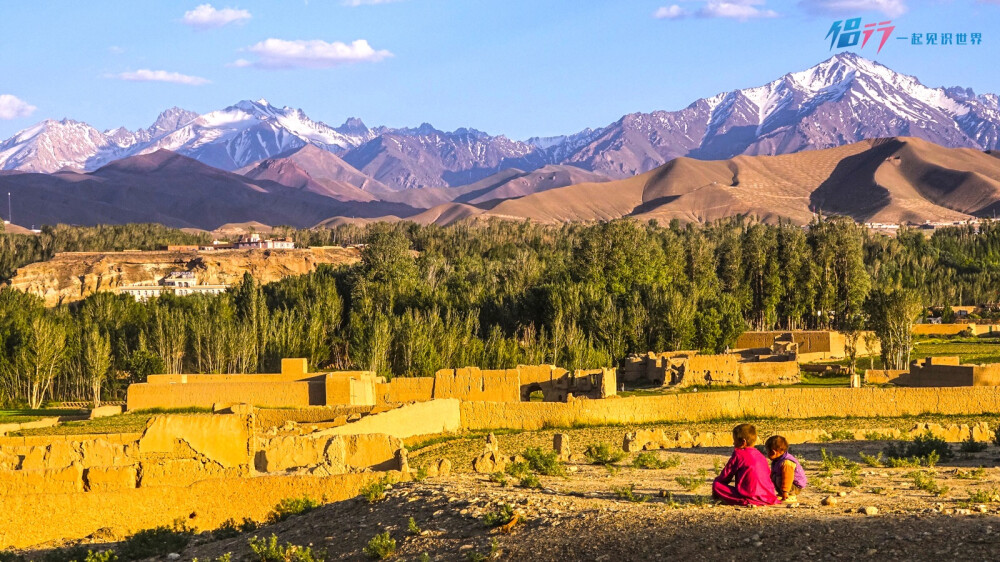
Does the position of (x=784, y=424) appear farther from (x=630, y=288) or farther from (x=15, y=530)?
(x=630, y=288)

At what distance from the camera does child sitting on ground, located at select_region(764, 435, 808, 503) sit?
12.5m

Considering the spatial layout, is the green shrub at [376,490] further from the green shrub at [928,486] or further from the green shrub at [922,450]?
the green shrub at [922,450]

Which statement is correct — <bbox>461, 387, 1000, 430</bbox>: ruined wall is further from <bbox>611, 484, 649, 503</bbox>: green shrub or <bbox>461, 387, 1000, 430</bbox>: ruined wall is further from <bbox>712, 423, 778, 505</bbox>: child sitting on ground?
<bbox>712, 423, 778, 505</bbox>: child sitting on ground

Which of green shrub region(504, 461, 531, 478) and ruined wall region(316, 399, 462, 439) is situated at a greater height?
ruined wall region(316, 399, 462, 439)

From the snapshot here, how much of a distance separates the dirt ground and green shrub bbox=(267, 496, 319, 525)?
0.43 m

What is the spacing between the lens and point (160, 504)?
53.4ft

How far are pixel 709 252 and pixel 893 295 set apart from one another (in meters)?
25.8

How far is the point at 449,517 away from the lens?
1284 centimetres

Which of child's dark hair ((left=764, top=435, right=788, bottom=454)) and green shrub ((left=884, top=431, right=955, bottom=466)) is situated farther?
green shrub ((left=884, top=431, right=955, bottom=466))

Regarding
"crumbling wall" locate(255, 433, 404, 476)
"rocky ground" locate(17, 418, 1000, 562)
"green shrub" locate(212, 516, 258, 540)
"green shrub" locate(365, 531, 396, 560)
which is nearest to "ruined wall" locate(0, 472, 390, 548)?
"green shrub" locate(212, 516, 258, 540)

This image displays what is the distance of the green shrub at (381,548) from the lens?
39.2 ft

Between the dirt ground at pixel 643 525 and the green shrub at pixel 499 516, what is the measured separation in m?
0.07

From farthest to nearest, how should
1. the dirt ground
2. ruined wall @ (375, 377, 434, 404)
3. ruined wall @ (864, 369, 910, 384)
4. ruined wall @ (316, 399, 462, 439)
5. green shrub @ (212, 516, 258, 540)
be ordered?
1. ruined wall @ (864, 369, 910, 384)
2. ruined wall @ (375, 377, 434, 404)
3. ruined wall @ (316, 399, 462, 439)
4. green shrub @ (212, 516, 258, 540)
5. the dirt ground

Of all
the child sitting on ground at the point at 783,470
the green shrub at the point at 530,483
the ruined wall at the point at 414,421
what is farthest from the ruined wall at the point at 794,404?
the child sitting on ground at the point at 783,470
